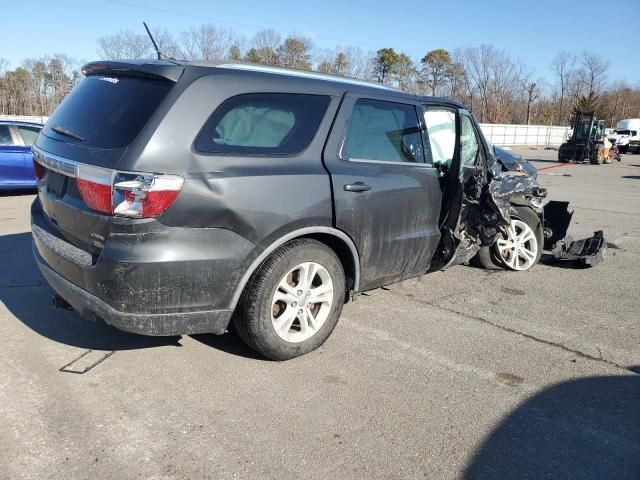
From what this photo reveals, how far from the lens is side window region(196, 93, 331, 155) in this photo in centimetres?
307

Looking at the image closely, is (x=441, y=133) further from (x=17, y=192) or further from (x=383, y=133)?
(x=17, y=192)

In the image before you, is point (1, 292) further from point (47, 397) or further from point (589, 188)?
point (589, 188)

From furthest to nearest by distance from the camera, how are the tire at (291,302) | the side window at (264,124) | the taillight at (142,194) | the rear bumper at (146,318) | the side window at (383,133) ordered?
the side window at (383,133) < the tire at (291,302) < the side window at (264,124) < the rear bumper at (146,318) < the taillight at (142,194)

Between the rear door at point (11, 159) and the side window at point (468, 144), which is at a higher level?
the side window at point (468, 144)

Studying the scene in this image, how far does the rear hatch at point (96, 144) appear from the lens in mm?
2891

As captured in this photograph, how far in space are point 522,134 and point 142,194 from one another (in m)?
48.6

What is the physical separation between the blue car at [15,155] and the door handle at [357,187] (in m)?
8.84

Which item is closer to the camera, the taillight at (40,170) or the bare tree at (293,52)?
the taillight at (40,170)

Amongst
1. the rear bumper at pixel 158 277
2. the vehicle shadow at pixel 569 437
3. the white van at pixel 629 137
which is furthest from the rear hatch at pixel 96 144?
the white van at pixel 629 137

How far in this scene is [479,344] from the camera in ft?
13.0

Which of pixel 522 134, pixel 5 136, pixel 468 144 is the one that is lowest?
pixel 5 136

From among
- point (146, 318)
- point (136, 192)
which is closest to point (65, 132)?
point (136, 192)

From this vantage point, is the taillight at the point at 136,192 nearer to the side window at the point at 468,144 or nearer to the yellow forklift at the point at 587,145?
the side window at the point at 468,144

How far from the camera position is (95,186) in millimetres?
2922
